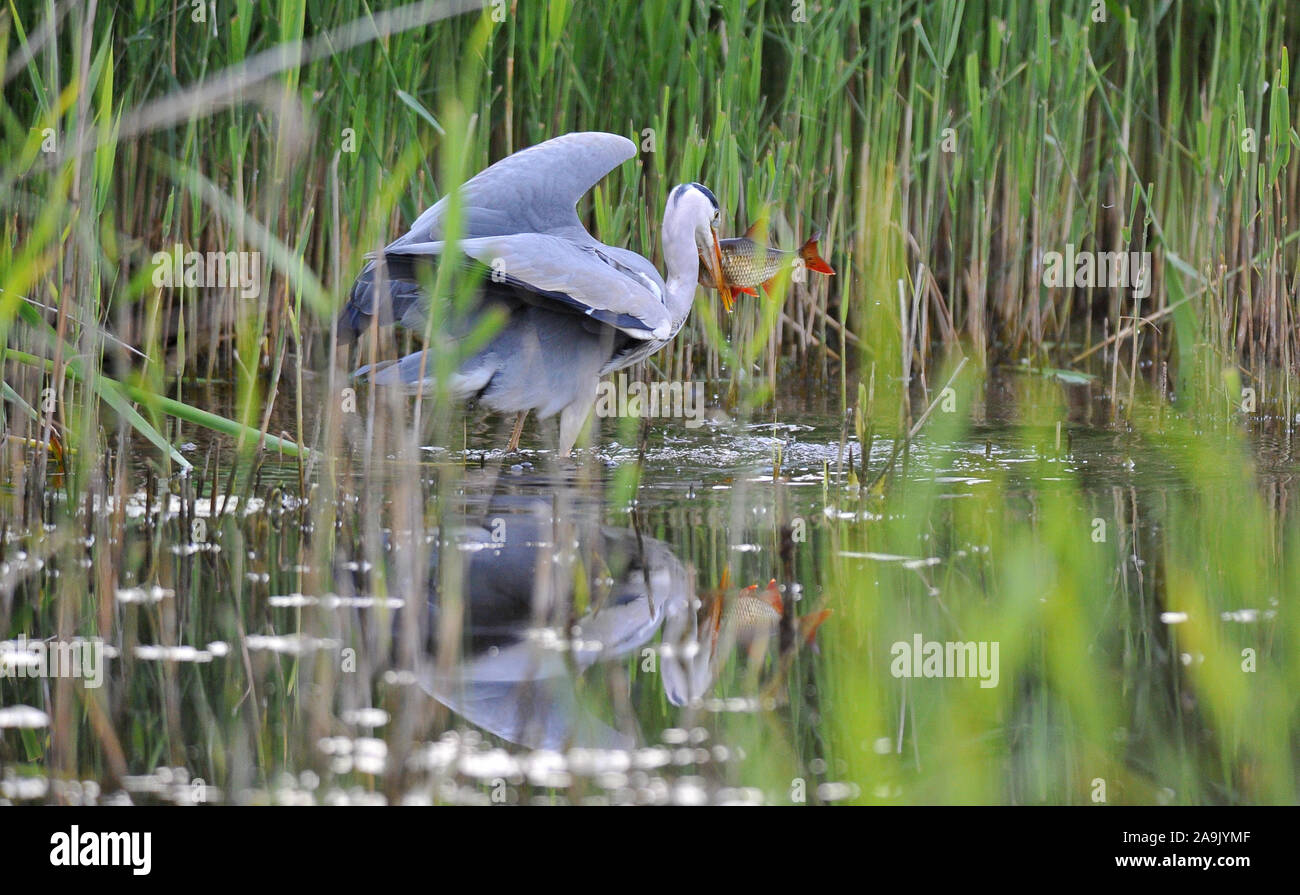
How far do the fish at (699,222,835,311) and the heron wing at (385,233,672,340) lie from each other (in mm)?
404

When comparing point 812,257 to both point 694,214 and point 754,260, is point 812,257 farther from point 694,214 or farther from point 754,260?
point 694,214

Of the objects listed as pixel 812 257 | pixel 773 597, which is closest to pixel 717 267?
pixel 812 257

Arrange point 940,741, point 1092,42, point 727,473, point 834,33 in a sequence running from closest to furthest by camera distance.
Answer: point 940,741 < point 727,473 < point 834,33 < point 1092,42

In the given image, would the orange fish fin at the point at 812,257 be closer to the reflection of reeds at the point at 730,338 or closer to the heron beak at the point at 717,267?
the reflection of reeds at the point at 730,338

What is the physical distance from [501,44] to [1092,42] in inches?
81.2

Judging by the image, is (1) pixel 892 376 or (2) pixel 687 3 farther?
(1) pixel 892 376

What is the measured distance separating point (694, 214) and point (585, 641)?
1899 millimetres

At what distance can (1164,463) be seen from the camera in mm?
3830

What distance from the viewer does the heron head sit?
157 inches

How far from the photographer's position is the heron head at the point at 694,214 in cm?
400

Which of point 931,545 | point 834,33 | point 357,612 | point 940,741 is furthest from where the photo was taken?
point 834,33

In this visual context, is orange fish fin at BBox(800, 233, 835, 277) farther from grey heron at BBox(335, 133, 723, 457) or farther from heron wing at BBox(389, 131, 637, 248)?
heron wing at BBox(389, 131, 637, 248)
